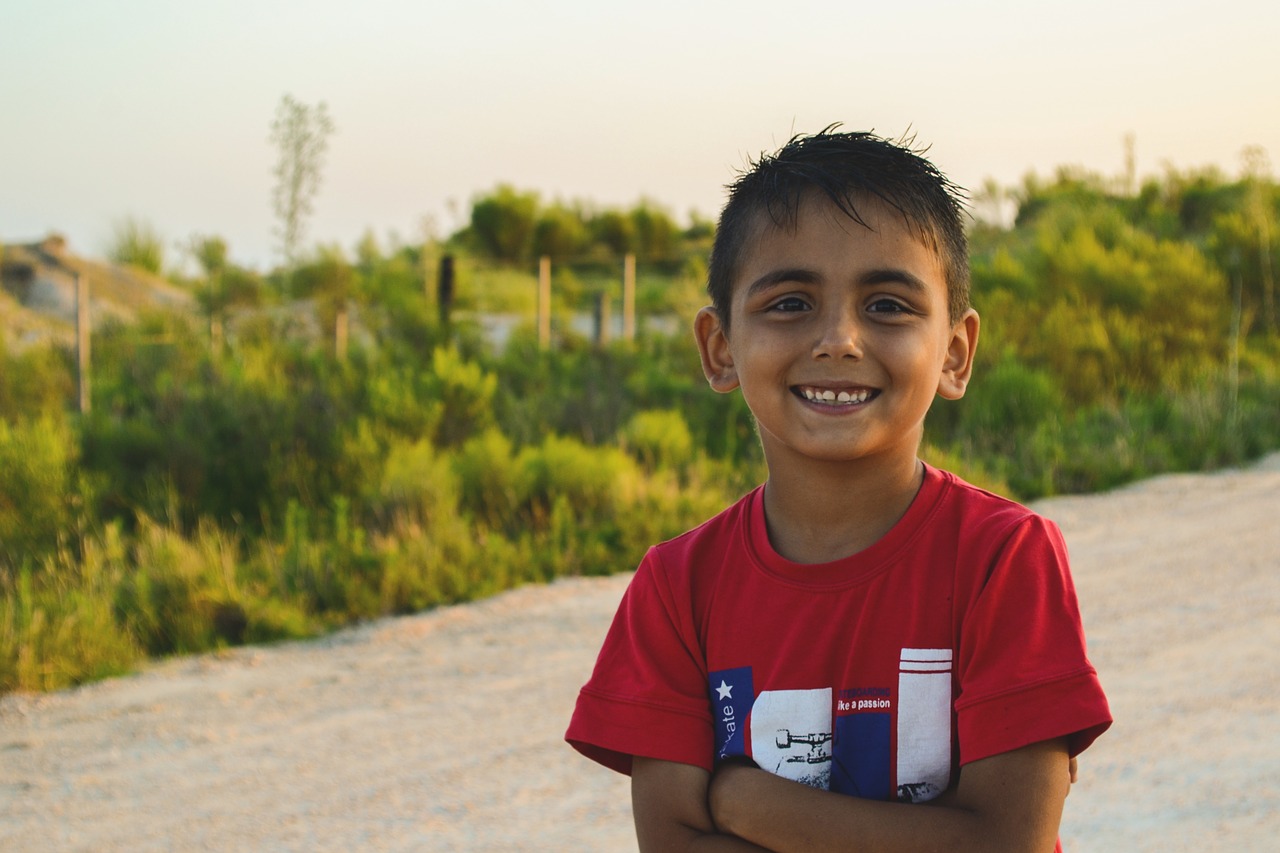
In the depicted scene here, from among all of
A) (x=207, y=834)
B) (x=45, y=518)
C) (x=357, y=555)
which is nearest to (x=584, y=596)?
(x=357, y=555)

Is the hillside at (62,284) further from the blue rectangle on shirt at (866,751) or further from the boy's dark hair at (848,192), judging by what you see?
the blue rectangle on shirt at (866,751)

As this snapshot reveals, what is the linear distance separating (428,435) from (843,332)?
8298mm

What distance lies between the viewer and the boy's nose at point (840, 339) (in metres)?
1.78

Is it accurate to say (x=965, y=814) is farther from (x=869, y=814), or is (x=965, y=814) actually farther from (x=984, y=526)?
(x=984, y=526)

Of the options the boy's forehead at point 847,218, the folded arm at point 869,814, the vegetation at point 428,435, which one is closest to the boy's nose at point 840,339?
the boy's forehead at point 847,218

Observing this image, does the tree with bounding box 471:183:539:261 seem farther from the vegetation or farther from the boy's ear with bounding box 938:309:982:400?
the boy's ear with bounding box 938:309:982:400

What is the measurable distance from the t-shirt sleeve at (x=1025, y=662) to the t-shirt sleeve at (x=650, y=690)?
1.24 feet

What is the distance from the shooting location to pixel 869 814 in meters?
1.68

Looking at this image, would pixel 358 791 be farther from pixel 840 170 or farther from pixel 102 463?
pixel 102 463

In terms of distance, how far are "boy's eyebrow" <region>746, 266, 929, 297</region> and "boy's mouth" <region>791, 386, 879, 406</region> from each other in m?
0.15

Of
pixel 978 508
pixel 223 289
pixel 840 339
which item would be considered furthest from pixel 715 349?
pixel 223 289

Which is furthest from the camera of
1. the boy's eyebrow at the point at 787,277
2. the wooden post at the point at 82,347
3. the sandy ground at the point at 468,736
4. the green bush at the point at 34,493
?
the wooden post at the point at 82,347

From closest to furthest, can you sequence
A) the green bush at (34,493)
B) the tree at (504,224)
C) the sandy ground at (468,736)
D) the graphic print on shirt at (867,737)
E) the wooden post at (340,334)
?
the graphic print on shirt at (867,737)
the sandy ground at (468,736)
the green bush at (34,493)
the wooden post at (340,334)
the tree at (504,224)

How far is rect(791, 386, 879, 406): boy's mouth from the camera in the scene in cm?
182
